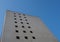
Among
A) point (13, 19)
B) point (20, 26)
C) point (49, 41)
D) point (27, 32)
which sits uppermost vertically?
point (13, 19)

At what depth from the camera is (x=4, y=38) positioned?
5.94 meters

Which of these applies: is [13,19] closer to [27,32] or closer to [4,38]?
[27,32]

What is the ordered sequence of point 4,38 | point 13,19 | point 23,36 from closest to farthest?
point 4,38 → point 23,36 → point 13,19

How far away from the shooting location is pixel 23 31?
6.76 metres

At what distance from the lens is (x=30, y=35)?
6508 mm

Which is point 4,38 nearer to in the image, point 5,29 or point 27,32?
point 5,29

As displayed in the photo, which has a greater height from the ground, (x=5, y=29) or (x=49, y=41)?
(x=5, y=29)

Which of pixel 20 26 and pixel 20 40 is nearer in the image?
pixel 20 40

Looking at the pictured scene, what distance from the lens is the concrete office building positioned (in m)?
6.17

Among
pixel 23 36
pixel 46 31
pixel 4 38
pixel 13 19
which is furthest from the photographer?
pixel 13 19

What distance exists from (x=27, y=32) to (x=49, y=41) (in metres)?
1.12

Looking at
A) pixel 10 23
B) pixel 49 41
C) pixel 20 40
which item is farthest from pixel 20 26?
pixel 49 41

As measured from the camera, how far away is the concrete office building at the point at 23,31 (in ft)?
20.2

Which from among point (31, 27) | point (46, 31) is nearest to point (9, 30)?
point (31, 27)
